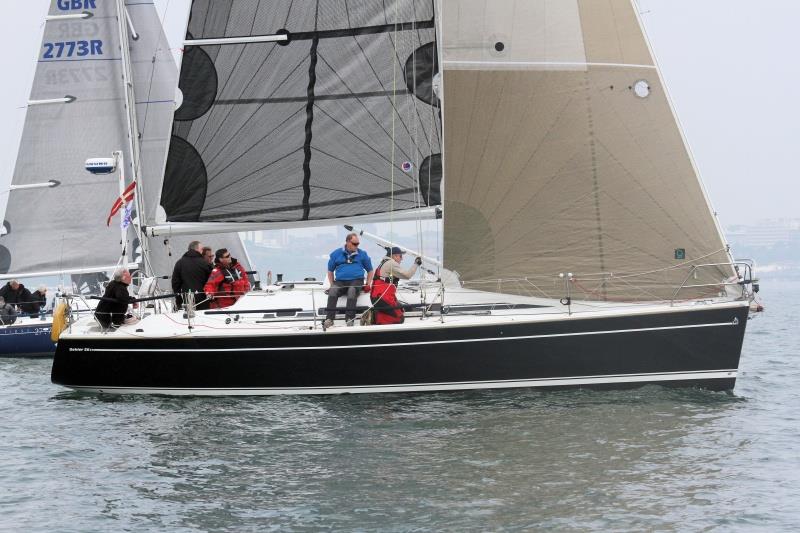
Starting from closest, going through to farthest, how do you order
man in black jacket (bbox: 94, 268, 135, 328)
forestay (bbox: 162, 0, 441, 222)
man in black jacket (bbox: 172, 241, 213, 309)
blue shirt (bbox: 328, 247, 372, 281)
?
1. blue shirt (bbox: 328, 247, 372, 281)
2. man in black jacket (bbox: 94, 268, 135, 328)
3. forestay (bbox: 162, 0, 441, 222)
4. man in black jacket (bbox: 172, 241, 213, 309)

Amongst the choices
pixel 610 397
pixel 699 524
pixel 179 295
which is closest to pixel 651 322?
pixel 610 397

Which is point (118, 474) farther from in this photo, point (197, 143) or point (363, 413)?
point (197, 143)

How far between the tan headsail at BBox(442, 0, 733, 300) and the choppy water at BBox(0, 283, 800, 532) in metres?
1.58

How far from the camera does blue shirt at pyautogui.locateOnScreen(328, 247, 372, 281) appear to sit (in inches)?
551

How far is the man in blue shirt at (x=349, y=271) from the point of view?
13.8 m

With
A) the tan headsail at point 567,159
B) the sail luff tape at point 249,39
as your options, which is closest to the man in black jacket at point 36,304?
the sail luff tape at point 249,39

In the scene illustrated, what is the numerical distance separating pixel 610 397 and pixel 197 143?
20.9ft

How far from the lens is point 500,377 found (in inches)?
520

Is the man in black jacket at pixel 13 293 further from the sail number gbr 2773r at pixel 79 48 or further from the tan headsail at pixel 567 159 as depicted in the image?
the tan headsail at pixel 567 159

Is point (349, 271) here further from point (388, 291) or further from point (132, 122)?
point (132, 122)

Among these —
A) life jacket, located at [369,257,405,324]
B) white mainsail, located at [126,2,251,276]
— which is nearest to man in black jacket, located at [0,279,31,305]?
white mainsail, located at [126,2,251,276]

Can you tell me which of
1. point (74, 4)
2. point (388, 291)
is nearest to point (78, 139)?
point (74, 4)

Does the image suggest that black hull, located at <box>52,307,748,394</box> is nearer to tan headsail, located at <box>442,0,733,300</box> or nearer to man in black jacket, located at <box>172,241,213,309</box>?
tan headsail, located at <box>442,0,733,300</box>

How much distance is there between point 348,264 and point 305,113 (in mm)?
2290
